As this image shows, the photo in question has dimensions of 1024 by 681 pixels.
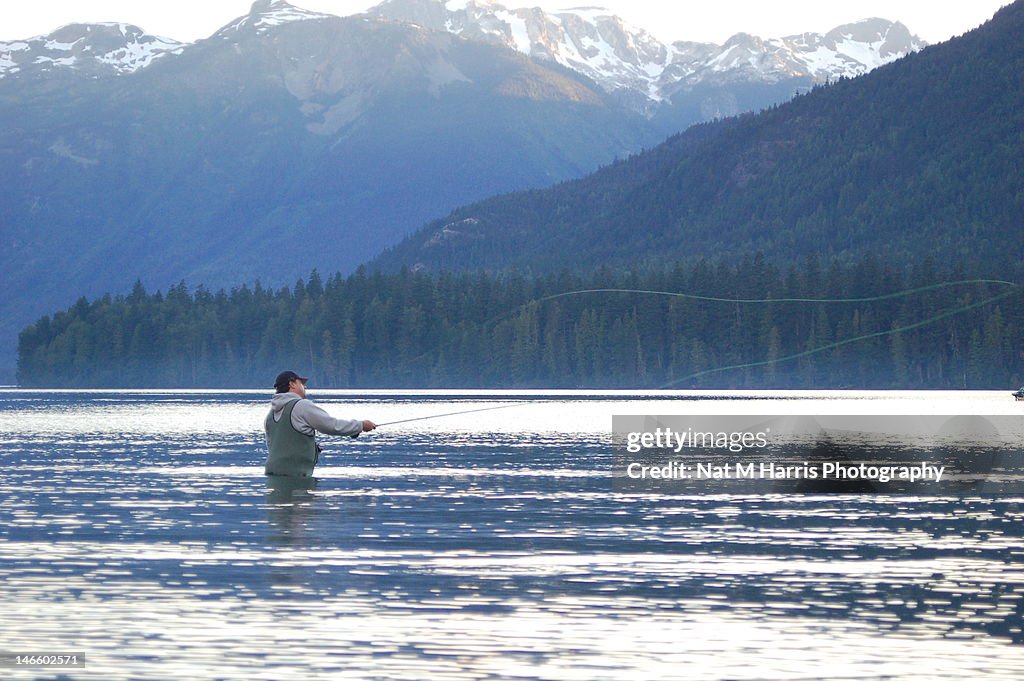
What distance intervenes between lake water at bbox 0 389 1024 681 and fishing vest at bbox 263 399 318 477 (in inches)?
21.8

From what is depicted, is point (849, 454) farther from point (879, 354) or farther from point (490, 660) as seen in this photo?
point (879, 354)

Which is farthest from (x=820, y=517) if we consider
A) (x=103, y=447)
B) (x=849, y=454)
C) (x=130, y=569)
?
(x=103, y=447)

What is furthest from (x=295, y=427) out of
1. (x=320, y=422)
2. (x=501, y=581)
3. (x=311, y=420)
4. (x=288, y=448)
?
(x=501, y=581)

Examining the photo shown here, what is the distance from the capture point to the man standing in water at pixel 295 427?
29.7 meters

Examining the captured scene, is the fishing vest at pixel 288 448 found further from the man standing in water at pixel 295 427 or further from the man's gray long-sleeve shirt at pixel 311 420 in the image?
the man's gray long-sleeve shirt at pixel 311 420

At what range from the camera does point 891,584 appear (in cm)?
2095

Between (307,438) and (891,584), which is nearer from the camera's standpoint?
(891,584)

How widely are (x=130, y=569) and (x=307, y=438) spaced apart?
1014 centimetres

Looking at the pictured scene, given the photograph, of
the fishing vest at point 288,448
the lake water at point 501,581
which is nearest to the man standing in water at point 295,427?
the fishing vest at point 288,448

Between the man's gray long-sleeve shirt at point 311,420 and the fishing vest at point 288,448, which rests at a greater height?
the man's gray long-sleeve shirt at point 311,420

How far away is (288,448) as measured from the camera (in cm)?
3250

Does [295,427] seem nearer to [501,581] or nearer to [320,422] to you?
[320,422]

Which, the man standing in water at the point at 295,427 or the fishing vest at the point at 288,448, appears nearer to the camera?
the man standing in water at the point at 295,427

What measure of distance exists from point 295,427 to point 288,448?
116 centimetres
